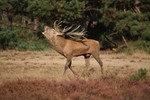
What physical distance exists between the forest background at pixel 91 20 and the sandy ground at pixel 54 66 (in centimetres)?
168

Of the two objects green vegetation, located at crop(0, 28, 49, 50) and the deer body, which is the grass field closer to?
the deer body

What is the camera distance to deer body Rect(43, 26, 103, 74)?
618 inches

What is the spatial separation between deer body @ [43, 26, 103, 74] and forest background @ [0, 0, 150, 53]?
923cm

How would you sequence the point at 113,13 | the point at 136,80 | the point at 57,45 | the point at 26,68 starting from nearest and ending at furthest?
the point at 136,80
the point at 57,45
the point at 26,68
the point at 113,13

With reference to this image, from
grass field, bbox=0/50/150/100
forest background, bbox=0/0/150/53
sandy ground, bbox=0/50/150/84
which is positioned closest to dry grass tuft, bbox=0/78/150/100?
grass field, bbox=0/50/150/100

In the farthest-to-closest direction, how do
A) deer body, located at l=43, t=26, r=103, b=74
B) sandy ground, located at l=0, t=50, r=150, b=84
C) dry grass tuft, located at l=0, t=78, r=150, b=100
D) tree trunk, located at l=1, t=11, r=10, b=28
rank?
tree trunk, located at l=1, t=11, r=10, b=28 → sandy ground, located at l=0, t=50, r=150, b=84 → deer body, located at l=43, t=26, r=103, b=74 → dry grass tuft, located at l=0, t=78, r=150, b=100

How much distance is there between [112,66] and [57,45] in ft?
17.5

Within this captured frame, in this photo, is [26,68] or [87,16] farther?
[87,16]

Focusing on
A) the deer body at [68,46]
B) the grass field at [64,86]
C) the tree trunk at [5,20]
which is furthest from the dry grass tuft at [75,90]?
the tree trunk at [5,20]

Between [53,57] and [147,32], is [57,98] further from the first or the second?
[147,32]

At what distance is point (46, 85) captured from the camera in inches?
511

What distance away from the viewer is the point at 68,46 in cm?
1592

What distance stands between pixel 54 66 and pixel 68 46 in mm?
4113

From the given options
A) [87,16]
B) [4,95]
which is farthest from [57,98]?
[87,16]
